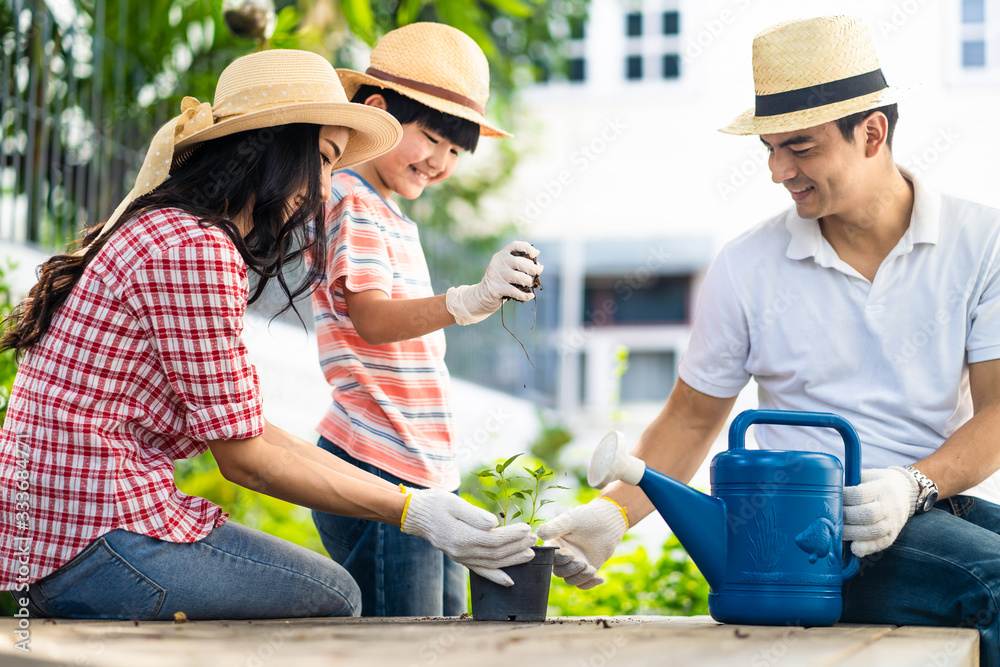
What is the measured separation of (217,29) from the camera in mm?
5227

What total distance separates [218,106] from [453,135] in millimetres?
623

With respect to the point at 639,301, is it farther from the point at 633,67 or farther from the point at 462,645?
the point at 462,645

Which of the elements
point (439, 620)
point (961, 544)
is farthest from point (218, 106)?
point (961, 544)

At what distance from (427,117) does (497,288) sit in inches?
24.7

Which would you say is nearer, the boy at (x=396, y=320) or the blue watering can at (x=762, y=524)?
the blue watering can at (x=762, y=524)

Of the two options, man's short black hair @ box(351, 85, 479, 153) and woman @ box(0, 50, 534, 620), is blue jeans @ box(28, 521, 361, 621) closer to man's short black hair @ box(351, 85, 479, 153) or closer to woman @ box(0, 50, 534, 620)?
woman @ box(0, 50, 534, 620)

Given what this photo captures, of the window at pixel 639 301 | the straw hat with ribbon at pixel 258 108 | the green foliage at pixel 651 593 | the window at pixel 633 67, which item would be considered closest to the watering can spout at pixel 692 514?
the straw hat with ribbon at pixel 258 108

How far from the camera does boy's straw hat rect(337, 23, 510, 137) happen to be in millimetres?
2160

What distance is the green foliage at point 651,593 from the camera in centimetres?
325

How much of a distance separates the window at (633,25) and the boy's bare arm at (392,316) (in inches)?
551

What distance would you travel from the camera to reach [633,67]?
14.9m

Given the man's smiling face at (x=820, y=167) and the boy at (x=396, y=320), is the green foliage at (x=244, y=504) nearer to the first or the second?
the boy at (x=396, y=320)

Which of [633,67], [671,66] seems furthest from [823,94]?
[633,67]

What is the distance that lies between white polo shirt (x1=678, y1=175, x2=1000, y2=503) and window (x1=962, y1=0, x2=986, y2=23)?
42.2 ft
